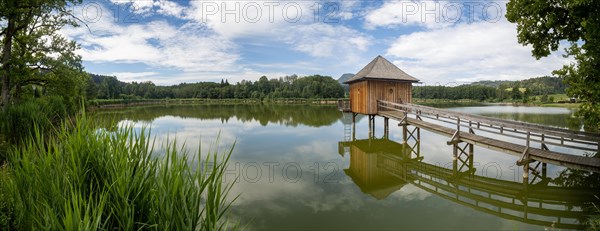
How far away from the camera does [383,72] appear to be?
1950 cm

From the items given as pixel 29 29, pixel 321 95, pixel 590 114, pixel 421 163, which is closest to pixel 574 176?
pixel 590 114

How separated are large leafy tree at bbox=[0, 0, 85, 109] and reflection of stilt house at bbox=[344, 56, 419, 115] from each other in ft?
58.8

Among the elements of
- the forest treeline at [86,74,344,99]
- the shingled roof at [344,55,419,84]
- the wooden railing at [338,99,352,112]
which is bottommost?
the wooden railing at [338,99,352,112]

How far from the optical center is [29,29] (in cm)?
1670

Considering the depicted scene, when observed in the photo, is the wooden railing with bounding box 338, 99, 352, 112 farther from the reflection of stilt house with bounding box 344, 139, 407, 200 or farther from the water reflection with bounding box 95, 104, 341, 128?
the water reflection with bounding box 95, 104, 341, 128

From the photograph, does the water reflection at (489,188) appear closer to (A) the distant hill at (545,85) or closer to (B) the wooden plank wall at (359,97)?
(B) the wooden plank wall at (359,97)

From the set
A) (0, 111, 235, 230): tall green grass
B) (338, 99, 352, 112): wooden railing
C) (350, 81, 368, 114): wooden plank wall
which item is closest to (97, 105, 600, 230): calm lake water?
(0, 111, 235, 230): tall green grass

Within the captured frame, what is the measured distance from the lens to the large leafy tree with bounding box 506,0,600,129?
281 inches

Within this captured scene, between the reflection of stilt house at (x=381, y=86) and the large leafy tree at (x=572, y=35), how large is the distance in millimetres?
9732

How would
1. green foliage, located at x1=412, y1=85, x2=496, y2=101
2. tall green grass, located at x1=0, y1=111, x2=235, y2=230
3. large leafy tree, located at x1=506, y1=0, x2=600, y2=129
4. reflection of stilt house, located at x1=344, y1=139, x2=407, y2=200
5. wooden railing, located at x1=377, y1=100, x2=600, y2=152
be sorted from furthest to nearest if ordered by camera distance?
green foliage, located at x1=412, y1=85, x2=496, y2=101 → reflection of stilt house, located at x1=344, y1=139, x2=407, y2=200 → wooden railing, located at x1=377, y1=100, x2=600, y2=152 → large leafy tree, located at x1=506, y1=0, x2=600, y2=129 → tall green grass, located at x1=0, y1=111, x2=235, y2=230

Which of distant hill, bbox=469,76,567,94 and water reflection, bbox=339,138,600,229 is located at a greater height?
distant hill, bbox=469,76,567,94

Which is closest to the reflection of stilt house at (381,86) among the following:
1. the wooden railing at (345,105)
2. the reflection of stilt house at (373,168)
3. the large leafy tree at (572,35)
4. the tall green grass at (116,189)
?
the wooden railing at (345,105)

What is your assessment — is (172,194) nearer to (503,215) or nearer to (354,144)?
(503,215)

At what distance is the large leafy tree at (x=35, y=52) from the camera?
556 inches
